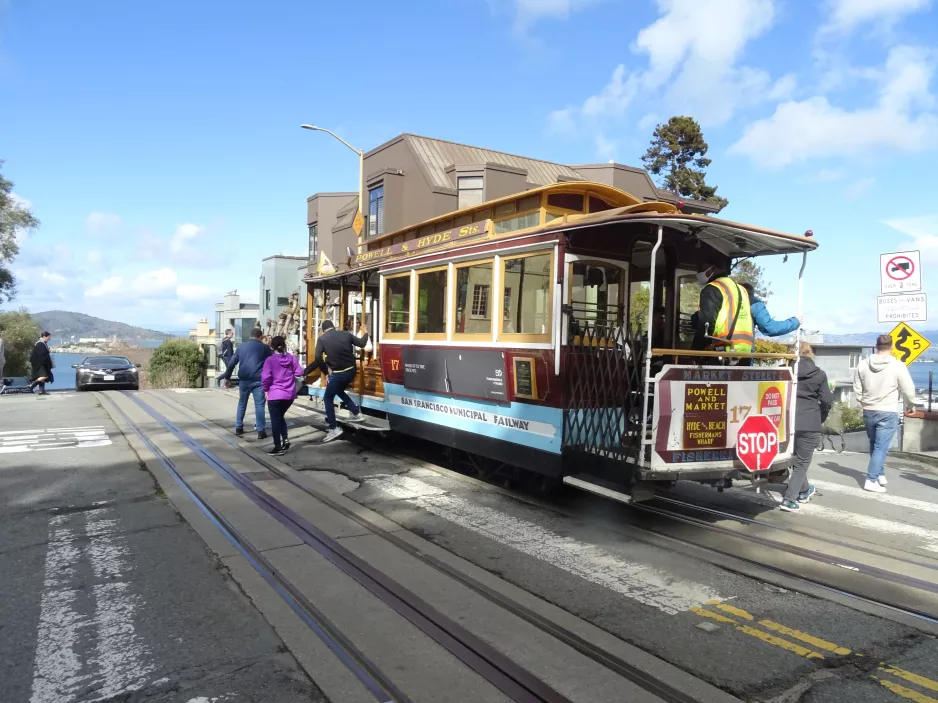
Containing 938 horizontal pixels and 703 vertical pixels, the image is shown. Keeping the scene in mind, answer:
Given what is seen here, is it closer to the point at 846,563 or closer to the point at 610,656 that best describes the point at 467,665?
the point at 610,656

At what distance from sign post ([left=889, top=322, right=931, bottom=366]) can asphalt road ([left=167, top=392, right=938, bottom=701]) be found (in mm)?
2104

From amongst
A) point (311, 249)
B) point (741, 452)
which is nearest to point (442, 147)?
point (311, 249)

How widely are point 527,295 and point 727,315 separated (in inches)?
73.4

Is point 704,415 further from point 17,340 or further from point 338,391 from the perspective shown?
point 17,340

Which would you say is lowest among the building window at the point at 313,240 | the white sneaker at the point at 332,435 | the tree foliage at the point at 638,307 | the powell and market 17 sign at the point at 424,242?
the white sneaker at the point at 332,435

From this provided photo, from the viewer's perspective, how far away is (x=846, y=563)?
512cm

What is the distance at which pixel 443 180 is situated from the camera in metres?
28.2

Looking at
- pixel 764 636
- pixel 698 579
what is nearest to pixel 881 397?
pixel 698 579

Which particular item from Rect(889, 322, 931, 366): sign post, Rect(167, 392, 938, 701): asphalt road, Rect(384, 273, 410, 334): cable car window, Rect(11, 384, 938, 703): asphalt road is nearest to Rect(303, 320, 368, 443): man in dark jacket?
Rect(384, 273, 410, 334): cable car window

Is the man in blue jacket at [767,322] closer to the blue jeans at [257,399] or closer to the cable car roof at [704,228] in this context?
the cable car roof at [704,228]

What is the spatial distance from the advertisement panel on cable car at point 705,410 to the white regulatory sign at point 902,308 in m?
4.61

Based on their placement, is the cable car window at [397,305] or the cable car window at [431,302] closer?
the cable car window at [431,302]

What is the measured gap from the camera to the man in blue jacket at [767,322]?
6078 mm

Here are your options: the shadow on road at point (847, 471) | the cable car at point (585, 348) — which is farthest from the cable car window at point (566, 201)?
the shadow on road at point (847, 471)
